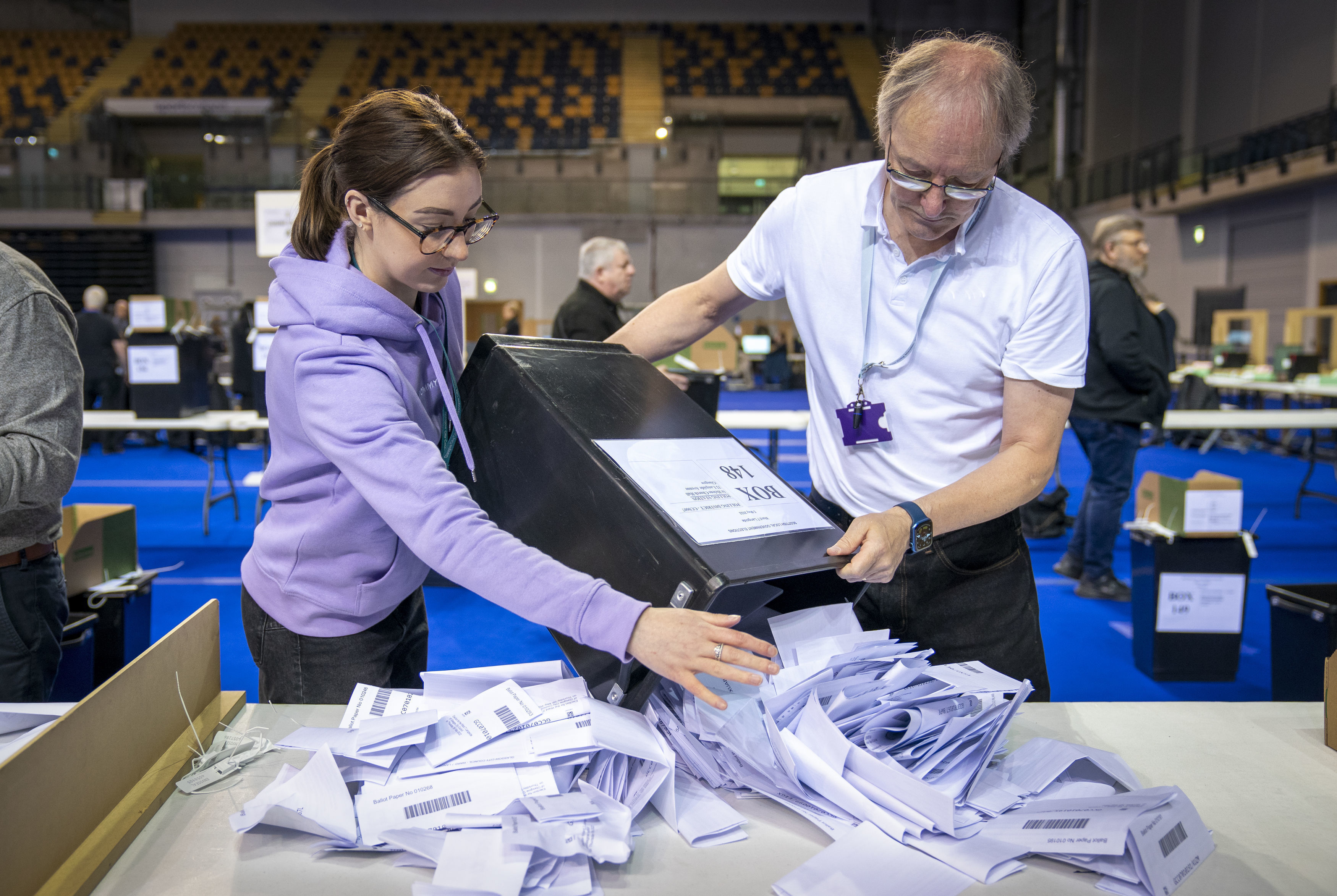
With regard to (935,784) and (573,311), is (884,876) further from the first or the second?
(573,311)

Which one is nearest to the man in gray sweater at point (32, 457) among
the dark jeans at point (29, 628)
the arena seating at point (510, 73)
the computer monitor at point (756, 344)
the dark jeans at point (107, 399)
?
the dark jeans at point (29, 628)

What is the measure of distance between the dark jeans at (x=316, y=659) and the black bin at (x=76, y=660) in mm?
1231

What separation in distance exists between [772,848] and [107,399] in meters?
8.26

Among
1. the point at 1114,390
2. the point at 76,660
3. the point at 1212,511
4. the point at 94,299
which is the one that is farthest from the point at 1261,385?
the point at 94,299

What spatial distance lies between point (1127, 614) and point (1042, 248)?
2.84 m

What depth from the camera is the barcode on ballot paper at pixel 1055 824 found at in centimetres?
72

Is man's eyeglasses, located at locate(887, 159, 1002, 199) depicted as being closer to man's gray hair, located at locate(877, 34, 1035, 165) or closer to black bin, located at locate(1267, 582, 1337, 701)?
man's gray hair, located at locate(877, 34, 1035, 165)

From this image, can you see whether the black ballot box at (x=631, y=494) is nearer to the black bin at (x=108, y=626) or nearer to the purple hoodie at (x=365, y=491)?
the purple hoodie at (x=365, y=491)

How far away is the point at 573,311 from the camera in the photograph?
12.6ft

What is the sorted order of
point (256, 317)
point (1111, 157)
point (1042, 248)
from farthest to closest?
point (1111, 157) < point (256, 317) < point (1042, 248)

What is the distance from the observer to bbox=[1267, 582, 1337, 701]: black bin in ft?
7.08

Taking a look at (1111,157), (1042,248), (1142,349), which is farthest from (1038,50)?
(1042,248)

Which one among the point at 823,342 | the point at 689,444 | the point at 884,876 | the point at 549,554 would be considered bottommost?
the point at 884,876

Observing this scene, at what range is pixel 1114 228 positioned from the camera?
3523 millimetres
